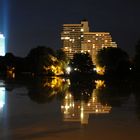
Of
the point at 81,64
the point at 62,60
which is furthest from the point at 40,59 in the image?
the point at 81,64

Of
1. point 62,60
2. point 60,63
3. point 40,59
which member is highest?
point 62,60

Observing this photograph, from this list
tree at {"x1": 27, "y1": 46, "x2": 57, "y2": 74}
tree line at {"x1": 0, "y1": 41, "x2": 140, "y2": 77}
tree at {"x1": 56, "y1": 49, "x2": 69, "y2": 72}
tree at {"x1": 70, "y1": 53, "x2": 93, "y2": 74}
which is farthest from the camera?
tree at {"x1": 70, "y1": 53, "x2": 93, "y2": 74}

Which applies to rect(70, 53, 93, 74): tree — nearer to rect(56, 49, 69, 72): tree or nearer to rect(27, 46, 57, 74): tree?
rect(56, 49, 69, 72): tree

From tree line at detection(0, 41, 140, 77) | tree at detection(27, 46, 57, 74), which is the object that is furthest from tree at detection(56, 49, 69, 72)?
tree at detection(27, 46, 57, 74)

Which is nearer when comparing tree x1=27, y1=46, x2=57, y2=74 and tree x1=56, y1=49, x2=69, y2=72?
tree x1=27, y1=46, x2=57, y2=74

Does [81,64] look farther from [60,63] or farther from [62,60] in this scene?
[60,63]

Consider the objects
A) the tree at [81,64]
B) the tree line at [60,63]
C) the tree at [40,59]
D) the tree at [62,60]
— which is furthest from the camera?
the tree at [81,64]

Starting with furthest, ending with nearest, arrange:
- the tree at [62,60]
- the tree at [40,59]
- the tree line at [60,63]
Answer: the tree at [62,60], the tree at [40,59], the tree line at [60,63]

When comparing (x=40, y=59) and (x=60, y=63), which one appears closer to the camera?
(x=40, y=59)

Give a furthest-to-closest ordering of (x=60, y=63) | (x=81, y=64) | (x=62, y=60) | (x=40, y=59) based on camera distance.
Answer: (x=62, y=60) < (x=81, y=64) < (x=60, y=63) < (x=40, y=59)

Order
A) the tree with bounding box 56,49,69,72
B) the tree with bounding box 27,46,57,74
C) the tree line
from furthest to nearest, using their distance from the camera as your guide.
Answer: the tree with bounding box 56,49,69,72 → the tree with bounding box 27,46,57,74 → the tree line

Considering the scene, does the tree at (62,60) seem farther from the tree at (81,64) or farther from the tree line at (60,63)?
the tree at (81,64)

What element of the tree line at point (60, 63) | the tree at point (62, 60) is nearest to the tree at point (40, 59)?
the tree line at point (60, 63)

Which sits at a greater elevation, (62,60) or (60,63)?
(62,60)
